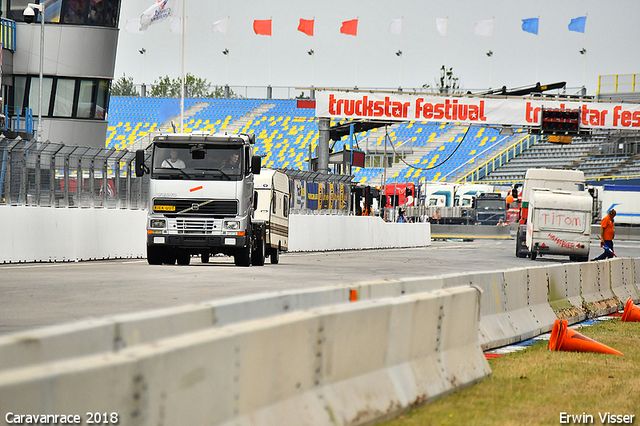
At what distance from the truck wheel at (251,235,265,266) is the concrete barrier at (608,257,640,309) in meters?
8.74

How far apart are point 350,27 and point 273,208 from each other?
3365 centimetres

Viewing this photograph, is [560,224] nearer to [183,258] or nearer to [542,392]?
[183,258]

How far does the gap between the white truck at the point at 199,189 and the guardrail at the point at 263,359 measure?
11.3 meters

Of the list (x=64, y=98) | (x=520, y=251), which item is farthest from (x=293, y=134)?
(x=520, y=251)

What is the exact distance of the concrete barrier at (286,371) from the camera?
3561 millimetres

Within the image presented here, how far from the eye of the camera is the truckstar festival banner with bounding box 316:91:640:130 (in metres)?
45.7

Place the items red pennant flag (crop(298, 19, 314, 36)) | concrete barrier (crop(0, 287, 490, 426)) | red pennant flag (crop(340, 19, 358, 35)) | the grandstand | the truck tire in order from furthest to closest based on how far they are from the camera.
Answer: the grandstand
red pennant flag (crop(298, 19, 314, 36))
red pennant flag (crop(340, 19, 358, 35))
the truck tire
concrete barrier (crop(0, 287, 490, 426))

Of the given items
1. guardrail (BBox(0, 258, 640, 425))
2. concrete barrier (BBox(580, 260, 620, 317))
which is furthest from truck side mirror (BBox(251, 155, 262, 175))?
guardrail (BBox(0, 258, 640, 425))

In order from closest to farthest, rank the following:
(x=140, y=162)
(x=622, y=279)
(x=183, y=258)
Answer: (x=622, y=279), (x=140, y=162), (x=183, y=258)

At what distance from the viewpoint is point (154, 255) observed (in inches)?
833

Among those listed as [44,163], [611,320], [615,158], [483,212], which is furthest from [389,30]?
[611,320]

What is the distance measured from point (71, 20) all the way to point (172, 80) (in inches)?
3708

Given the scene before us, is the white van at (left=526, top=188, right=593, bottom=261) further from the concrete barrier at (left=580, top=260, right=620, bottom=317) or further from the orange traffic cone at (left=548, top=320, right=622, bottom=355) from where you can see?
the orange traffic cone at (left=548, top=320, right=622, bottom=355)

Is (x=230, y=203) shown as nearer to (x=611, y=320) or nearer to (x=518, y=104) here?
(x=611, y=320)
